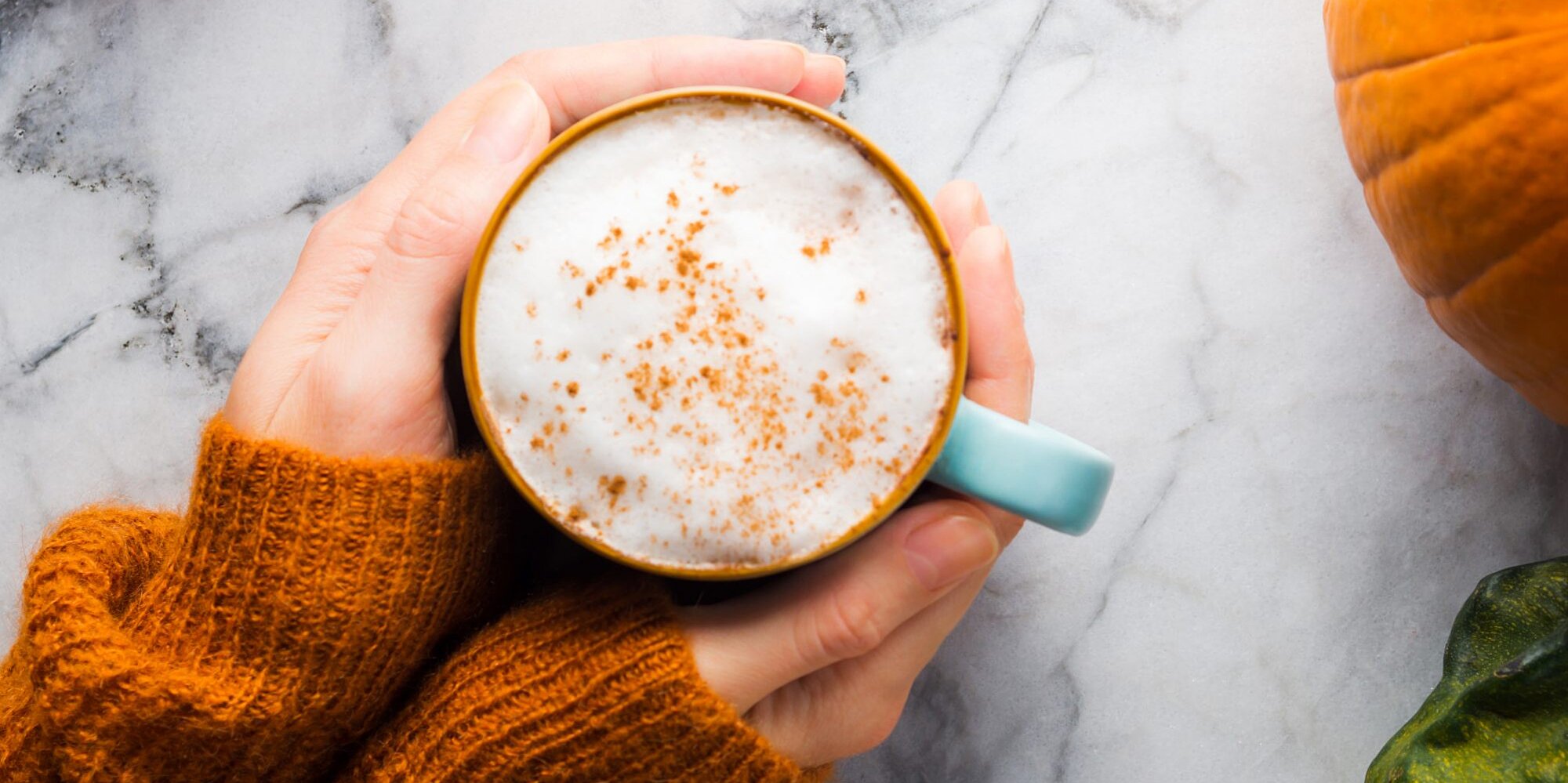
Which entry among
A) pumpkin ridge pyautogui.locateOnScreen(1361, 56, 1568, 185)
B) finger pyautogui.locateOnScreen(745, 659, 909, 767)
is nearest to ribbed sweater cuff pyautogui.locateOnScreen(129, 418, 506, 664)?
finger pyautogui.locateOnScreen(745, 659, 909, 767)

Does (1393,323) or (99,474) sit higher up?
(99,474)

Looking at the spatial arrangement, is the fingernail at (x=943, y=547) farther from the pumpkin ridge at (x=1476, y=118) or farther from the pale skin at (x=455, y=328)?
the pumpkin ridge at (x=1476, y=118)

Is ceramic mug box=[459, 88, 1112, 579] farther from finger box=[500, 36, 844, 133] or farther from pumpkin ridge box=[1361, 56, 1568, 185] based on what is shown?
pumpkin ridge box=[1361, 56, 1568, 185]

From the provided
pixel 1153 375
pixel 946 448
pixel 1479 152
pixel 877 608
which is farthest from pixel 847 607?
pixel 1479 152

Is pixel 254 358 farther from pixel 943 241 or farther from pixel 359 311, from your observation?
pixel 943 241

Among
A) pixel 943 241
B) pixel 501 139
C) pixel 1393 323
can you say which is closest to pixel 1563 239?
pixel 1393 323

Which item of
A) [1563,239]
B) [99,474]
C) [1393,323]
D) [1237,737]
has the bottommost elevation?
[1237,737]
